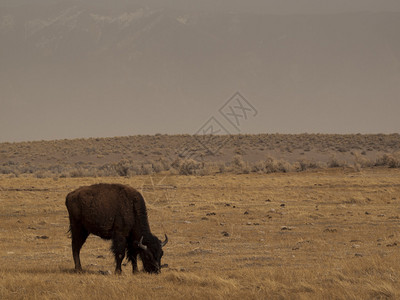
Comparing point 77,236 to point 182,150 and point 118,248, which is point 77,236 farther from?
point 182,150

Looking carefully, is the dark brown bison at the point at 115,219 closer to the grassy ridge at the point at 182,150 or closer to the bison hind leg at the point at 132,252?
the bison hind leg at the point at 132,252

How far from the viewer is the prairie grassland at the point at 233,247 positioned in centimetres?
961

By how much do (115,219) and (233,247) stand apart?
13.5 feet

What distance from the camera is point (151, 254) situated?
1154 centimetres

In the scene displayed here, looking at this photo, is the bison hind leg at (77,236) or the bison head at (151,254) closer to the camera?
the bison head at (151,254)

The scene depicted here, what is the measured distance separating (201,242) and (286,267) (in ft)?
14.9

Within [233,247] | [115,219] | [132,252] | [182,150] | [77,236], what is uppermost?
[182,150]

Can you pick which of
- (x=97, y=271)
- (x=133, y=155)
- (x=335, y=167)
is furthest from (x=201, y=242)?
(x=133, y=155)

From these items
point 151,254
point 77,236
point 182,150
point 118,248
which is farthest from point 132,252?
point 182,150

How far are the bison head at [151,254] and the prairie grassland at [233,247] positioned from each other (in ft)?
0.67

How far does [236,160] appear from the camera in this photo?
50.1 meters

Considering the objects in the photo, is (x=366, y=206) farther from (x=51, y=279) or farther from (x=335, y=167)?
(x=335, y=167)

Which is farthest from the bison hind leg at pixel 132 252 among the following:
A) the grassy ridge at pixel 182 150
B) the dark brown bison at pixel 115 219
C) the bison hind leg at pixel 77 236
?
the grassy ridge at pixel 182 150

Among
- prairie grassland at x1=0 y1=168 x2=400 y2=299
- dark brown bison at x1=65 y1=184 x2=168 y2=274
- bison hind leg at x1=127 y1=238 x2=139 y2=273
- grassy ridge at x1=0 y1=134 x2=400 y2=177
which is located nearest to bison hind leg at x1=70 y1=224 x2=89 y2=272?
dark brown bison at x1=65 y1=184 x2=168 y2=274
